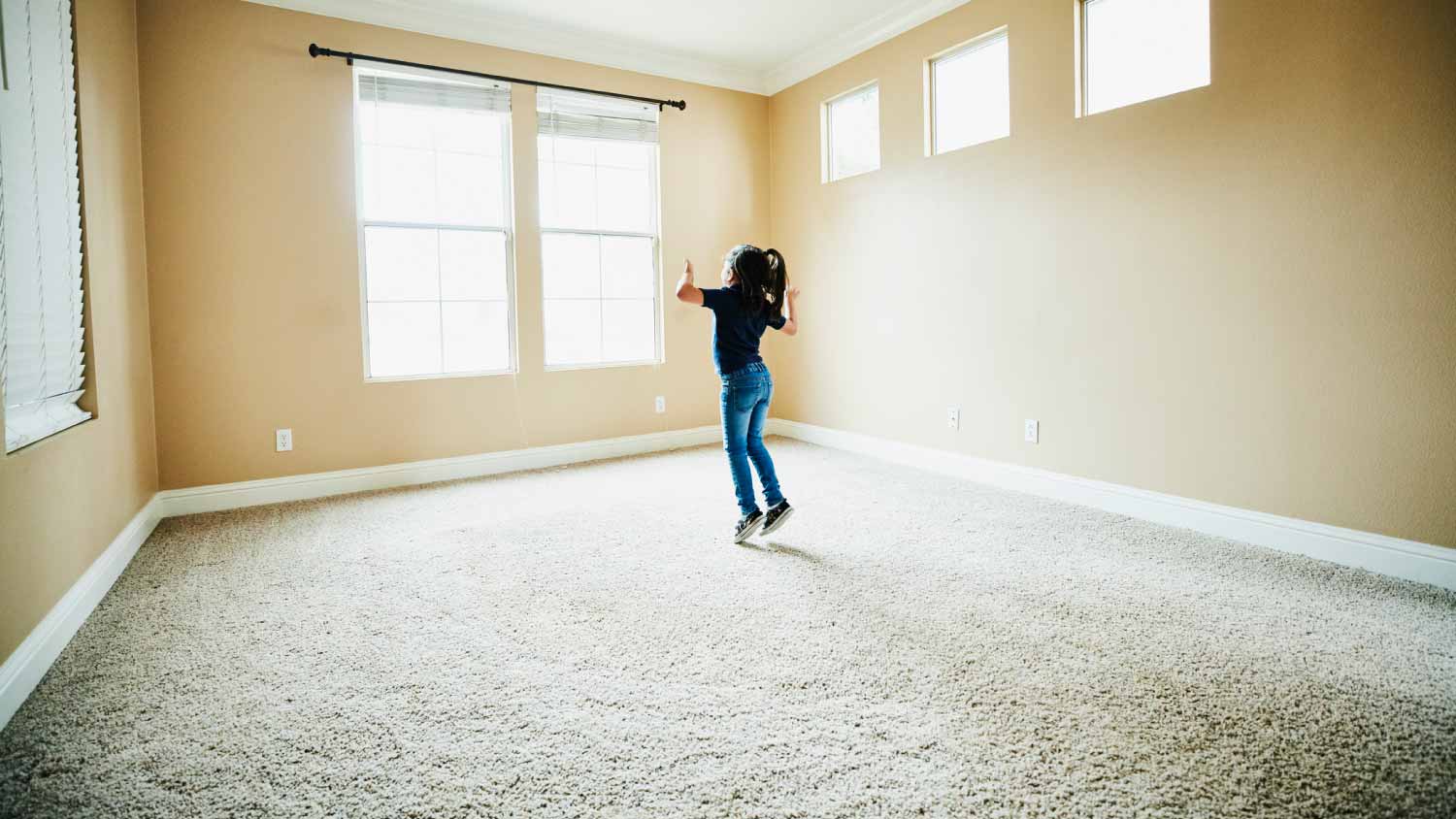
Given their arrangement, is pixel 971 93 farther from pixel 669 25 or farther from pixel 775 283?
pixel 775 283

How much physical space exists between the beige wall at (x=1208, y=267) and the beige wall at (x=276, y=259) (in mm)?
2456

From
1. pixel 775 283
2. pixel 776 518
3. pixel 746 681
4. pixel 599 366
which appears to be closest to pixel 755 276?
pixel 775 283

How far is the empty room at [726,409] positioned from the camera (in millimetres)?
1709

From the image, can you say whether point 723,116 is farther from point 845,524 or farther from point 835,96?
point 845,524

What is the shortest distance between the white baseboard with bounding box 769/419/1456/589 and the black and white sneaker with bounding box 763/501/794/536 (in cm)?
154

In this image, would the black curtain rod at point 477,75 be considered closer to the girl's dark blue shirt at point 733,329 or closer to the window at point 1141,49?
the girl's dark blue shirt at point 733,329

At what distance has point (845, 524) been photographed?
3.43 metres

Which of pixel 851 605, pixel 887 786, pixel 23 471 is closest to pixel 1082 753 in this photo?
pixel 887 786

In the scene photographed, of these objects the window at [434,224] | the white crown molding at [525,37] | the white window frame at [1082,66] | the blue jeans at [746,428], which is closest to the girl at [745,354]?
the blue jeans at [746,428]

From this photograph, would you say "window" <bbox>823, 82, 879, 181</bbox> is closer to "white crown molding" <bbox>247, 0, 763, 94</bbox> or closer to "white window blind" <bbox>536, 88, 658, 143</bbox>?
"white crown molding" <bbox>247, 0, 763, 94</bbox>

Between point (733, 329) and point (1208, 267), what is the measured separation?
206cm

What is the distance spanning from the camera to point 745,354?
3.08 meters

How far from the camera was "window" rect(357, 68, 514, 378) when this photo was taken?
4180mm

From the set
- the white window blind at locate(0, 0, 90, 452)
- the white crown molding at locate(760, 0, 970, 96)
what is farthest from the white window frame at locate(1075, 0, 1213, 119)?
the white window blind at locate(0, 0, 90, 452)
